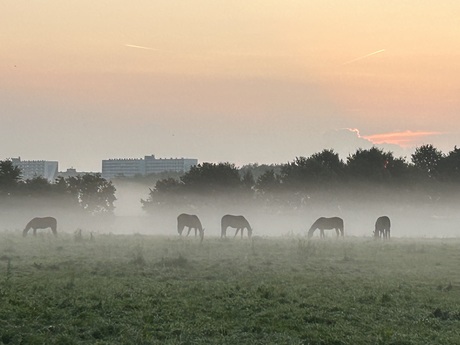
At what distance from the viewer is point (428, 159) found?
83125mm

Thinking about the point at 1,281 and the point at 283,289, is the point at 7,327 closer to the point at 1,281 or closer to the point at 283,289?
the point at 1,281

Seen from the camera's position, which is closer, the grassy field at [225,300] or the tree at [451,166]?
the grassy field at [225,300]

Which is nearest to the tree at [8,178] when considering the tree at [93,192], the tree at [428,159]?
the tree at [93,192]

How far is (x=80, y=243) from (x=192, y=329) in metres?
20.7

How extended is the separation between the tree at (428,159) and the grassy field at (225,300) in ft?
205

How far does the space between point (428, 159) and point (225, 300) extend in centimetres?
7575

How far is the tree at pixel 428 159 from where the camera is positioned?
269ft

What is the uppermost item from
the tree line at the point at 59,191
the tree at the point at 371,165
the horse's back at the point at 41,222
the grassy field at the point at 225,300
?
the tree at the point at 371,165

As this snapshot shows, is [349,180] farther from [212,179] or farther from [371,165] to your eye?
[212,179]

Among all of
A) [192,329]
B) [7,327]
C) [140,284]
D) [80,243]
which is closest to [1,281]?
[140,284]

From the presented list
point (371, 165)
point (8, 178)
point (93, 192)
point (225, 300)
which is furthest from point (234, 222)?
point (93, 192)

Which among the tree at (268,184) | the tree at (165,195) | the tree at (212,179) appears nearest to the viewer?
the tree at (268,184)

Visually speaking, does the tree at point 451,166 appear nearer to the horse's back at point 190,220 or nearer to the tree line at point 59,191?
the horse's back at point 190,220

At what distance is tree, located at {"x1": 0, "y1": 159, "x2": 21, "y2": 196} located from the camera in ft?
269
